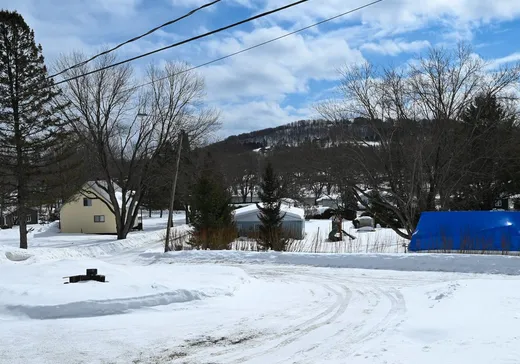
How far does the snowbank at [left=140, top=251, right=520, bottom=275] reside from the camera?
50.4 feet

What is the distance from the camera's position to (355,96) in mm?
34375

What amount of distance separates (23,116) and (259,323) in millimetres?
29261

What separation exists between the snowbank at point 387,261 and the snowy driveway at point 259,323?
3.90 m

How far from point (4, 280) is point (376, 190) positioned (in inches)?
1093

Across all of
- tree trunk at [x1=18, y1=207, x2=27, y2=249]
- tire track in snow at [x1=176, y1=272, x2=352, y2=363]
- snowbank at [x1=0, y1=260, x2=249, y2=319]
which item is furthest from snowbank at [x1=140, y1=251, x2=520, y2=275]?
tree trunk at [x1=18, y1=207, x2=27, y2=249]

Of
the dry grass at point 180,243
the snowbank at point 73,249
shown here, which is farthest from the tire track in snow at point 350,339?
the dry grass at point 180,243

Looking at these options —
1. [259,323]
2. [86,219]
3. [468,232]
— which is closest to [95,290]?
[259,323]

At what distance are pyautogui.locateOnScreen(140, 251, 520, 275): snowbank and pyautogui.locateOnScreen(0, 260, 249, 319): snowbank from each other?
5759mm

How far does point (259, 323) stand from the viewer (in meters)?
8.23

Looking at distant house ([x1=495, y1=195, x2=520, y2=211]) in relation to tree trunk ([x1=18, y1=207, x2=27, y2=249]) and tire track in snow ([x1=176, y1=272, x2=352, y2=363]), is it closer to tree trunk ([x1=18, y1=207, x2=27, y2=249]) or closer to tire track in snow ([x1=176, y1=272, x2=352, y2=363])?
tree trunk ([x1=18, y1=207, x2=27, y2=249])

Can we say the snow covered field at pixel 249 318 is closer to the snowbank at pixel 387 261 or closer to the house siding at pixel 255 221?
the snowbank at pixel 387 261

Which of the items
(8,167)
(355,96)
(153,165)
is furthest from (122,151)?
(355,96)

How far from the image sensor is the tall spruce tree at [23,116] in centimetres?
3198

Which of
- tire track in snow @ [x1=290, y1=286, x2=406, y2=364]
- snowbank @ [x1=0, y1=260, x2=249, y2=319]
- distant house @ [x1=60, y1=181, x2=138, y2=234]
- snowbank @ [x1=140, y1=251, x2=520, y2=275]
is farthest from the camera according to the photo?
distant house @ [x1=60, y1=181, x2=138, y2=234]
